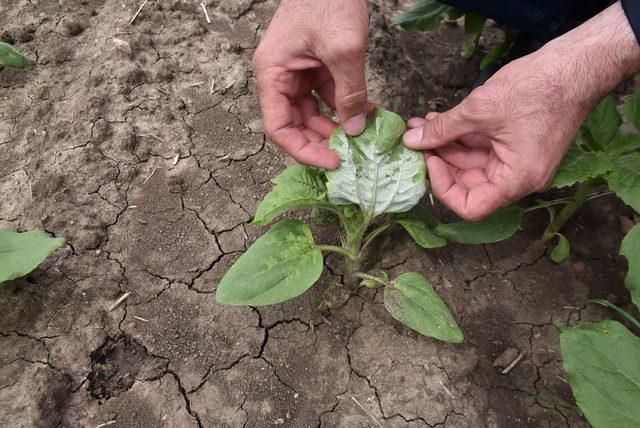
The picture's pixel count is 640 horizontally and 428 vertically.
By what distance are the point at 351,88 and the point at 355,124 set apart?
0.14m

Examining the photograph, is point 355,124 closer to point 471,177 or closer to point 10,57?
point 471,177

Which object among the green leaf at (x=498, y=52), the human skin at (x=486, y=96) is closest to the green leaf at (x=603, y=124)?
the human skin at (x=486, y=96)

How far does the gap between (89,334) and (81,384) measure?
19 cm

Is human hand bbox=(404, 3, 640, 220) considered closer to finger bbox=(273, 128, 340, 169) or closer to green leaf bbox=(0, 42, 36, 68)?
finger bbox=(273, 128, 340, 169)

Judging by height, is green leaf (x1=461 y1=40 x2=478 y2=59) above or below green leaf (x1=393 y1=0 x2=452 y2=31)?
below

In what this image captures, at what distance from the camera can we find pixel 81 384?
1918 mm

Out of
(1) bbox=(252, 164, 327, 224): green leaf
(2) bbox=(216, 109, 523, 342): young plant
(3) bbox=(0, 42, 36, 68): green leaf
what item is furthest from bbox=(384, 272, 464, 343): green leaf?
(3) bbox=(0, 42, 36, 68): green leaf

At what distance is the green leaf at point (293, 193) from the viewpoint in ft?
5.80

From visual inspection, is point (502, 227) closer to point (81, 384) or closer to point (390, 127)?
point (390, 127)

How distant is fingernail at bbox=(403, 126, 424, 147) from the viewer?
189 centimetres

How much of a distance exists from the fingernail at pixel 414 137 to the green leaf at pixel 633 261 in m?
0.86

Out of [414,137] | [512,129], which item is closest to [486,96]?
[512,129]

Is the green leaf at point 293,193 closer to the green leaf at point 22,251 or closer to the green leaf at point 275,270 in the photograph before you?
the green leaf at point 275,270

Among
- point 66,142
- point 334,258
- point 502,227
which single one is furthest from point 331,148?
point 66,142
